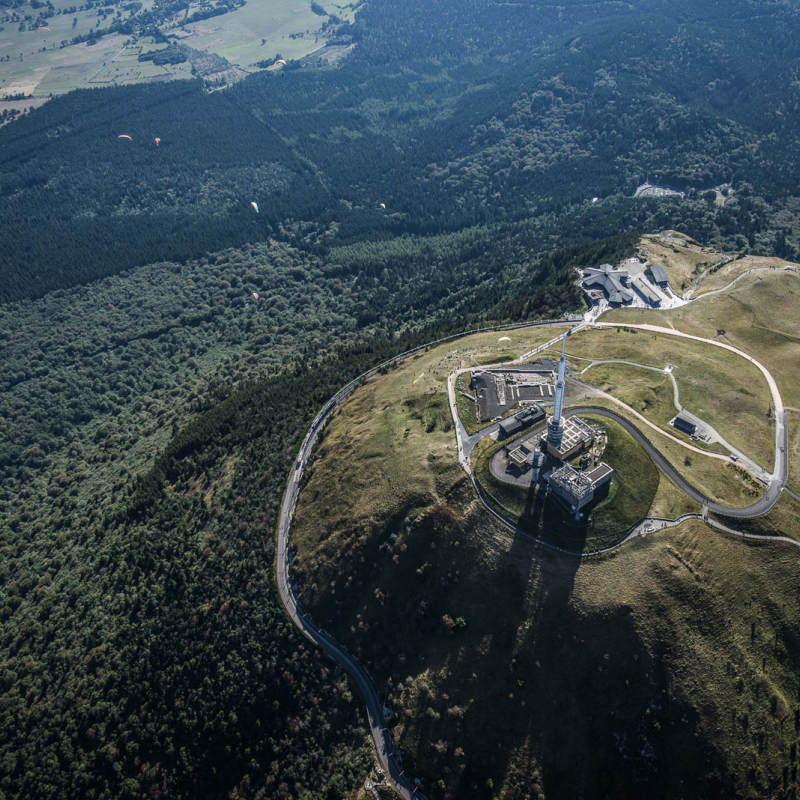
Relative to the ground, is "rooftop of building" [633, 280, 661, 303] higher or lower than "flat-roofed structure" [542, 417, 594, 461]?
lower

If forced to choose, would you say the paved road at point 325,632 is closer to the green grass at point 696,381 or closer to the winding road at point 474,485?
the winding road at point 474,485

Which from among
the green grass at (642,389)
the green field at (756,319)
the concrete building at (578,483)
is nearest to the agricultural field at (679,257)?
the green field at (756,319)

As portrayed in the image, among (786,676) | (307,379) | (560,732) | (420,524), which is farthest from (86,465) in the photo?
(786,676)

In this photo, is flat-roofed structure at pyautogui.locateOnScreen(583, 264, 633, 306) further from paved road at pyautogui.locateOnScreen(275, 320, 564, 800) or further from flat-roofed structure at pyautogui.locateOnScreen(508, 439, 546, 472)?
flat-roofed structure at pyautogui.locateOnScreen(508, 439, 546, 472)

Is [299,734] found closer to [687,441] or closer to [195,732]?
[195,732]

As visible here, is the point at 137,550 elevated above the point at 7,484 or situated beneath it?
elevated above

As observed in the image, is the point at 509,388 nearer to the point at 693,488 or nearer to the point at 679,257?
the point at 693,488

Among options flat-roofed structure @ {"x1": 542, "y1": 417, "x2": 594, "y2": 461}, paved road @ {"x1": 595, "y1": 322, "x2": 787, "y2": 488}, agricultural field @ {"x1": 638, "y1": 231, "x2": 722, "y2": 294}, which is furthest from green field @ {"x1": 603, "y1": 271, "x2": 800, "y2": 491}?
flat-roofed structure @ {"x1": 542, "y1": 417, "x2": 594, "y2": 461}
